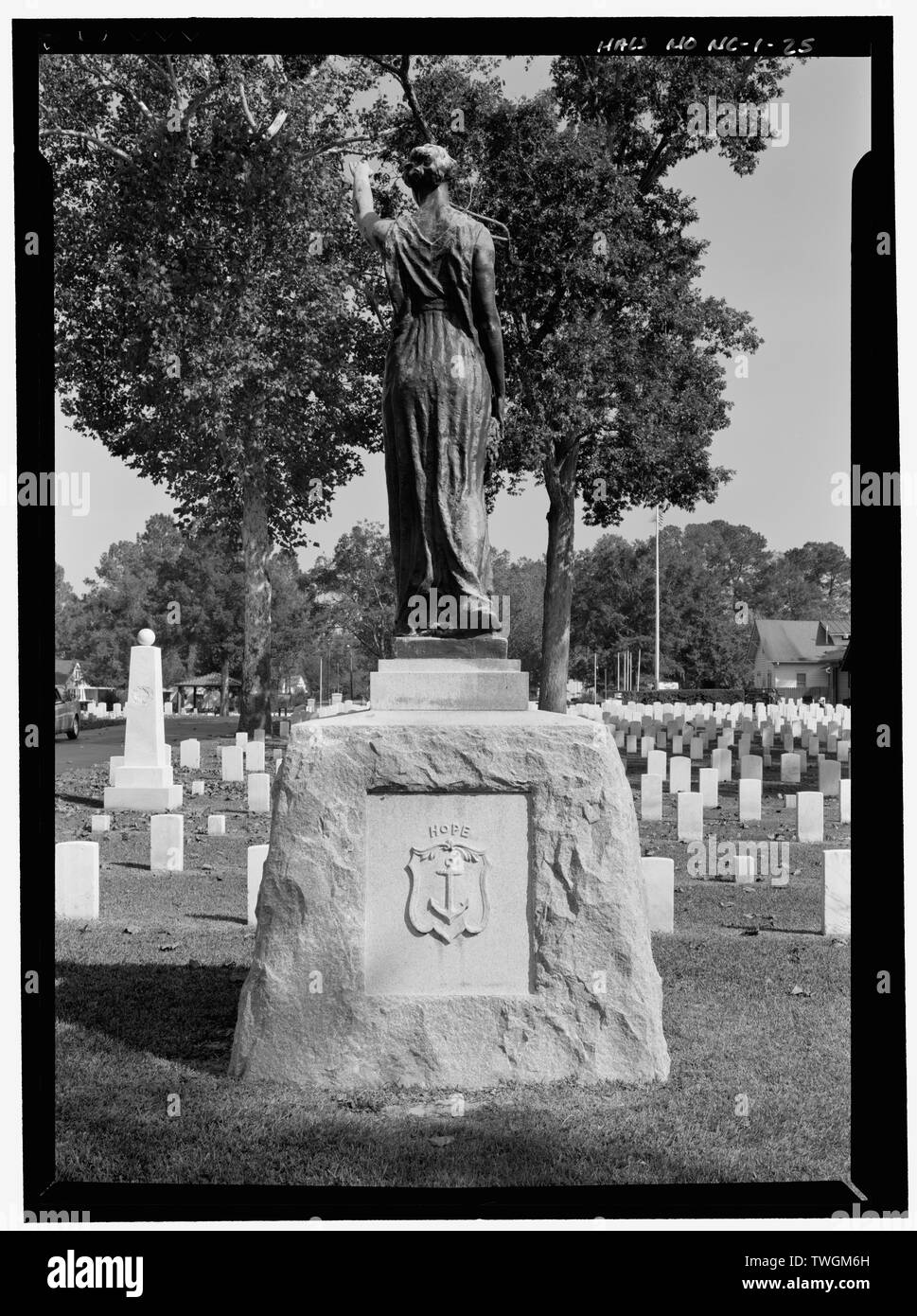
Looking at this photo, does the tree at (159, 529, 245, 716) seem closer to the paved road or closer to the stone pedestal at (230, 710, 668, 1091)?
the paved road

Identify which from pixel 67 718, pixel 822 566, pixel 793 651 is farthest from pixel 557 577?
pixel 822 566

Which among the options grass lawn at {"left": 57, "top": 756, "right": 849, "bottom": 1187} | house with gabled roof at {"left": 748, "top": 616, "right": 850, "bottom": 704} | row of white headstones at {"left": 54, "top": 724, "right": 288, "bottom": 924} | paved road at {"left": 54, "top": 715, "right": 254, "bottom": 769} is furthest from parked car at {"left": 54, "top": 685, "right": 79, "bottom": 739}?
house with gabled roof at {"left": 748, "top": 616, "right": 850, "bottom": 704}

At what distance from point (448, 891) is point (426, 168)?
3.49 metres

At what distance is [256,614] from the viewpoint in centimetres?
2511

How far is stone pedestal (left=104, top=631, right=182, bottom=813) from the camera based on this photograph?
15328 mm

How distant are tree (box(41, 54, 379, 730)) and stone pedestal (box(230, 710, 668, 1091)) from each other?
49.3 feet

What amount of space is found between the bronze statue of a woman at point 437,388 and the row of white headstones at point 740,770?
3.51 ft

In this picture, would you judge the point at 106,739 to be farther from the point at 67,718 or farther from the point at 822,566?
the point at 822,566

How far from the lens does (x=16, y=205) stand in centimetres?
483

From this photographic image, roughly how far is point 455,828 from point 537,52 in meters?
3.55

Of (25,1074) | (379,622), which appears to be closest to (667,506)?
(379,622)

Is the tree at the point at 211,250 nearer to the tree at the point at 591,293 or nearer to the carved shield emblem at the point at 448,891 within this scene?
the tree at the point at 591,293

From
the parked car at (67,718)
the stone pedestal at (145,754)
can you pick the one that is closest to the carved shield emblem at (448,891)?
the stone pedestal at (145,754)
